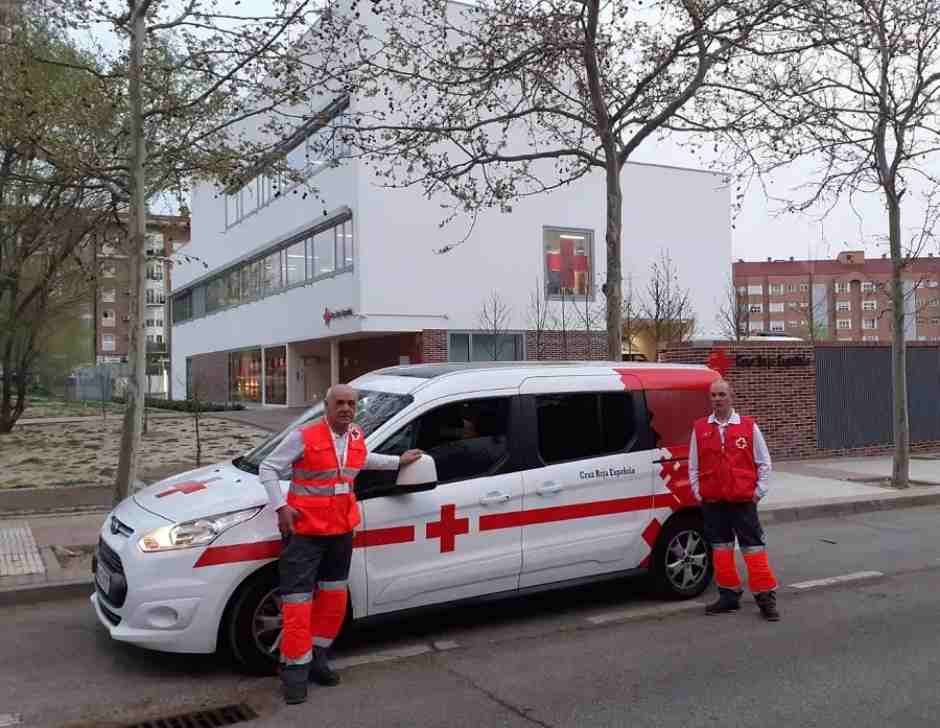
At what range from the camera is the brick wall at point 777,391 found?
624 inches

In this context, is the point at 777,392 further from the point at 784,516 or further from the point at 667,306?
the point at 667,306

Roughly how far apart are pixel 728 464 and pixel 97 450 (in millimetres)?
14821

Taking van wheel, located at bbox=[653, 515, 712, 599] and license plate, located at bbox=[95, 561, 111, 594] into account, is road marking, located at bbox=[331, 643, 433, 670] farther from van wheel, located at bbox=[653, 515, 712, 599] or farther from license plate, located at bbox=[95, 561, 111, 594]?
van wheel, located at bbox=[653, 515, 712, 599]

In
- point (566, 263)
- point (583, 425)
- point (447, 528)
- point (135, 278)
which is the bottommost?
point (447, 528)

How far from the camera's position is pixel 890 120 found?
13.8 meters

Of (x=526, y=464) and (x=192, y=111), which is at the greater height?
(x=192, y=111)

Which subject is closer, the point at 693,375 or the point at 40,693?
the point at 40,693

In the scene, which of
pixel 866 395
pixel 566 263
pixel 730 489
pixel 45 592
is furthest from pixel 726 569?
pixel 566 263

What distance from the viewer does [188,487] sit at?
18.1 feet

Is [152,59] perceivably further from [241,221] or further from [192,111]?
[241,221]

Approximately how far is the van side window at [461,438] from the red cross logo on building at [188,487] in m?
1.19

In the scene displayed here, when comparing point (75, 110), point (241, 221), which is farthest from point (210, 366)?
point (75, 110)

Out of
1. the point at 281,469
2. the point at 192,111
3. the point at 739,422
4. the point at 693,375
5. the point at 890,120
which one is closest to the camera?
the point at 281,469

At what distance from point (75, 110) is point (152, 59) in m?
1.06
